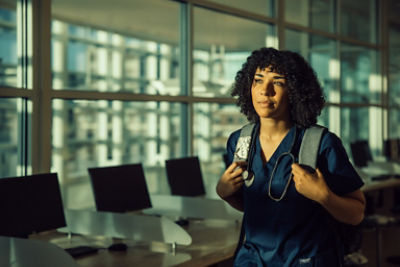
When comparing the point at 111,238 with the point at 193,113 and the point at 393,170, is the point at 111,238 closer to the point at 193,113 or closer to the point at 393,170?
the point at 193,113

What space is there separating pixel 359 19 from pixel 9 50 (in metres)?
5.12

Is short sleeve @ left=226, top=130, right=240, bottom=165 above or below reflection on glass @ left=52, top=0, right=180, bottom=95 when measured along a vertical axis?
below

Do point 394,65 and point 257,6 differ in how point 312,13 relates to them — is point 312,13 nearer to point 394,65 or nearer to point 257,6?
point 257,6

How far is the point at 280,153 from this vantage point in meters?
1.65

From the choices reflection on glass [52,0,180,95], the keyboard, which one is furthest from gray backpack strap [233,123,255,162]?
reflection on glass [52,0,180,95]

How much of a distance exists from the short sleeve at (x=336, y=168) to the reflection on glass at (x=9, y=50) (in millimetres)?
1798

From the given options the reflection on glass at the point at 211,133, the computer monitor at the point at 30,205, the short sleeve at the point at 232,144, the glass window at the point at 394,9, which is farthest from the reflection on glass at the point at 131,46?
Answer: the glass window at the point at 394,9

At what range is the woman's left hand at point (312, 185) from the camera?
1.45 meters

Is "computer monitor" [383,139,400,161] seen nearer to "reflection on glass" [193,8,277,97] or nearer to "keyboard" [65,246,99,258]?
"reflection on glass" [193,8,277,97]

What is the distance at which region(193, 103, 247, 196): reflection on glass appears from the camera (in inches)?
169

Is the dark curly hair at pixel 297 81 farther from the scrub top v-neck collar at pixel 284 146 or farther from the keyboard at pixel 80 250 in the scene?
the keyboard at pixel 80 250

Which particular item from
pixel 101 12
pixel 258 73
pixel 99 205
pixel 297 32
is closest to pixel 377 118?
pixel 297 32

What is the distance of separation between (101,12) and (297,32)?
2.39 metres

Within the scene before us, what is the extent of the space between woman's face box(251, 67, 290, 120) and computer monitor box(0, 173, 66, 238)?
1.23 meters
